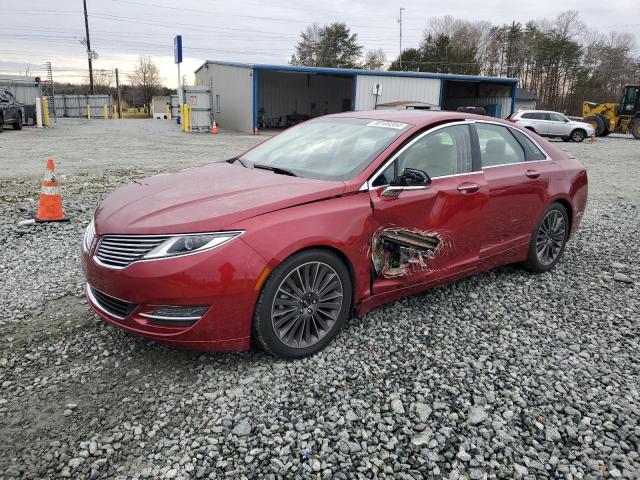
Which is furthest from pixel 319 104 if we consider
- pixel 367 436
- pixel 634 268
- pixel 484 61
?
pixel 484 61

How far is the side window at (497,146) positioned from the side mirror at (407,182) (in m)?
1.03

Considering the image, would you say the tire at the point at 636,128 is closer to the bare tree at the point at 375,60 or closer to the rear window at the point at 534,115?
the rear window at the point at 534,115

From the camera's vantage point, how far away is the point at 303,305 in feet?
10.7

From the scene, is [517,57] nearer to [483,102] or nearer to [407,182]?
[483,102]

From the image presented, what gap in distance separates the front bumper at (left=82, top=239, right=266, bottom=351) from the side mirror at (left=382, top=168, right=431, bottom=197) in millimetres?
1144

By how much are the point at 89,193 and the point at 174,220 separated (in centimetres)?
636

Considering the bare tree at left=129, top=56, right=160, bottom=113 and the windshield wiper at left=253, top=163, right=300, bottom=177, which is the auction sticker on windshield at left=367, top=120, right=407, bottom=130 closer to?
the windshield wiper at left=253, top=163, right=300, bottom=177

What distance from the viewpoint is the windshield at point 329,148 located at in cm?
373

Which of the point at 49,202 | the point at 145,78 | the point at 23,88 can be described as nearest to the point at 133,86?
the point at 145,78

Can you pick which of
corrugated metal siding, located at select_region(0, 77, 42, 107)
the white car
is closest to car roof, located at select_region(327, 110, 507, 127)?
the white car

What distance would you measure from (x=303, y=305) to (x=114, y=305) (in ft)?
3.79

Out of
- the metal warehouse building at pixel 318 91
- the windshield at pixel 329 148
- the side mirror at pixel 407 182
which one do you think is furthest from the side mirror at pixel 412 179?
the metal warehouse building at pixel 318 91

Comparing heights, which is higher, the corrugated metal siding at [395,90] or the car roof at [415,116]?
the corrugated metal siding at [395,90]

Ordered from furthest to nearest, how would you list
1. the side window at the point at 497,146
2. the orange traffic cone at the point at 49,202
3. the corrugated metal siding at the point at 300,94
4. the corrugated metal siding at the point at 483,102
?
the corrugated metal siding at the point at 483,102 → the corrugated metal siding at the point at 300,94 → the orange traffic cone at the point at 49,202 → the side window at the point at 497,146
